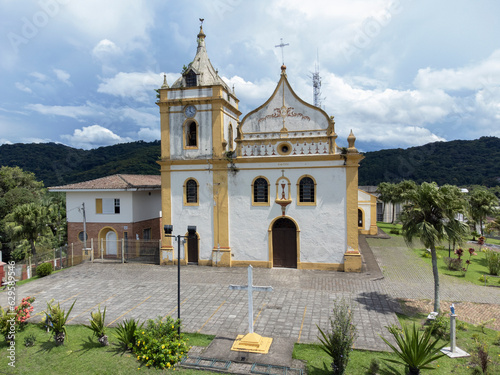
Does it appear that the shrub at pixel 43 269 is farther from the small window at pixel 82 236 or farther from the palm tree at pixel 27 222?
the small window at pixel 82 236

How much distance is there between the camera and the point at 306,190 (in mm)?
19312

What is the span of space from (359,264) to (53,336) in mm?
Answer: 14890

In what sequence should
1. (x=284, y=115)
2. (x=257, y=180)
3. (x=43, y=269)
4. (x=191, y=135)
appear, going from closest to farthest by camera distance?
(x=43, y=269)
(x=284, y=115)
(x=257, y=180)
(x=191, y=135)

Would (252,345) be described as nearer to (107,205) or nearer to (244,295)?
(244,295)

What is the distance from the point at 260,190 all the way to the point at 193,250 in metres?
5.84

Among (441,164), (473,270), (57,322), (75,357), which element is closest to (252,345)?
(75,357)

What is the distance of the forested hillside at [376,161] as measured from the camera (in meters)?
61.6

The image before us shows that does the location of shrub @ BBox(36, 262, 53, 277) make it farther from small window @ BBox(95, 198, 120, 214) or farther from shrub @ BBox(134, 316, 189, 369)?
shrub @ BBox(134, 316, 189, 369)

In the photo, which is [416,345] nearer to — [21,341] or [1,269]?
[21,341]

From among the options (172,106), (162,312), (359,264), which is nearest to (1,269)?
(162,312)

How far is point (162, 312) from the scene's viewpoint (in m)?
12.6

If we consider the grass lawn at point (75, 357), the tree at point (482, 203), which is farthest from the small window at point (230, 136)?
the tree at point (482, 203)

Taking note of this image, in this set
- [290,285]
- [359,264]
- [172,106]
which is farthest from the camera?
[172,106]

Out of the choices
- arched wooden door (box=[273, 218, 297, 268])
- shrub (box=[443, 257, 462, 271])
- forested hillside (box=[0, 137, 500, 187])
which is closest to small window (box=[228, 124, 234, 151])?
arched wooden door (box=[273, 218, 297, 268])
